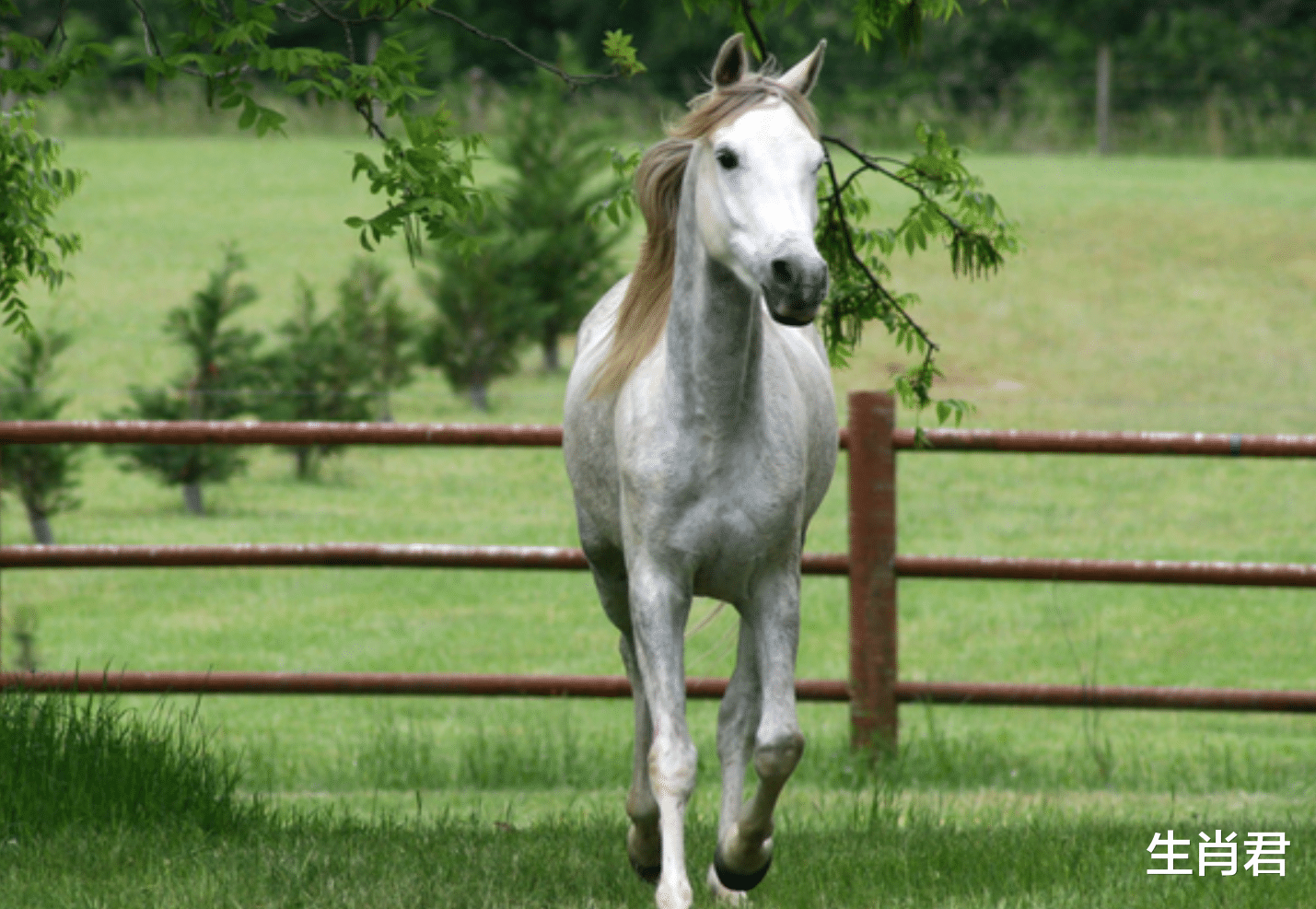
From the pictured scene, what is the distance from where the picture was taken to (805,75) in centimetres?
348

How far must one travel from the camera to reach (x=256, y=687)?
18.3 feet

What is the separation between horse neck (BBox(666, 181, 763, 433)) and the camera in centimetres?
342

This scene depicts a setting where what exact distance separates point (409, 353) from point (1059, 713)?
6.20m

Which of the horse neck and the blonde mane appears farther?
the horse neck

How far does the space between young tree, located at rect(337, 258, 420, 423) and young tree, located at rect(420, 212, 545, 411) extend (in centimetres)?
39

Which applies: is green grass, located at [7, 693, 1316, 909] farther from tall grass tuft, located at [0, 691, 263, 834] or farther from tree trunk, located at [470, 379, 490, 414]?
tree trunk, located at [470, 379, 490, 414]

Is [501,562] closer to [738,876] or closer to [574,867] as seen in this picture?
[574,867]

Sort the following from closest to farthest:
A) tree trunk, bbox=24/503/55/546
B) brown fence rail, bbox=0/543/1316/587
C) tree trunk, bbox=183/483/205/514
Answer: brown fence rail, bbox=0/543/1316/587 → tree trunk, bbox=24/503/55/546 → tree trunk, bbox=183/483/205/514

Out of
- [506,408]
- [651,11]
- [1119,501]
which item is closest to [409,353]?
[506,408]

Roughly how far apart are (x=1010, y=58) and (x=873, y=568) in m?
31.4

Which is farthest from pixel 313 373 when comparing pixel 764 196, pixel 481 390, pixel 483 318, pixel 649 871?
pixel 764 196

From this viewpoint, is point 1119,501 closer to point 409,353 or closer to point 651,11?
point 409,353

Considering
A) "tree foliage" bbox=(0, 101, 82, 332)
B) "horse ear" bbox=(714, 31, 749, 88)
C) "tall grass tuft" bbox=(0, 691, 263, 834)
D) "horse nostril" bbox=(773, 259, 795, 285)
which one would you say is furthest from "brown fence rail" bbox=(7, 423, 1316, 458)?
"horse nostril" bbox=(773, 259, 795, 285)

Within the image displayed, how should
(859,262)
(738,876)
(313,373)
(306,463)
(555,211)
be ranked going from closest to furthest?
1. (738,876)
2. (859,262)
3. (313,373)
4. (306,463)
5. (555,211)
